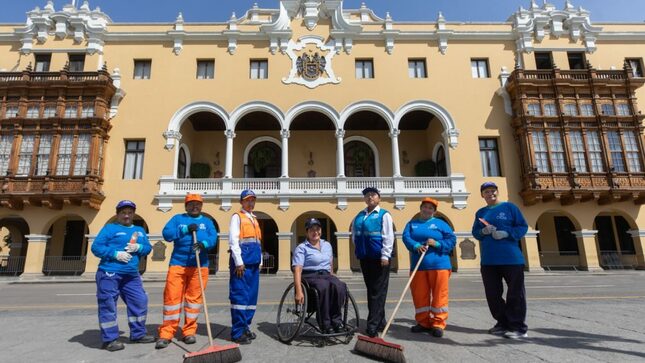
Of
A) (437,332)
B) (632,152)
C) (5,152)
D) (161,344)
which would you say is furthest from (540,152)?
(5,152)

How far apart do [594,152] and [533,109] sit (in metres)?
3.81

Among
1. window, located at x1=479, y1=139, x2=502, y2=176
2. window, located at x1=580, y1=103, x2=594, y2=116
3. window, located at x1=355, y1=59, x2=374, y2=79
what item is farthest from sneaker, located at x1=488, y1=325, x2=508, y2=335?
window, located at x1=580, y1=103, x2=594, y2=116

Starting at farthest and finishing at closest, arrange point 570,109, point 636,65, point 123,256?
point 636,65 → point 570,109 → point 123,256

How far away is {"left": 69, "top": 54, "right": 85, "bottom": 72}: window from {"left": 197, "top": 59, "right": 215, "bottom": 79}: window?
21.0ft

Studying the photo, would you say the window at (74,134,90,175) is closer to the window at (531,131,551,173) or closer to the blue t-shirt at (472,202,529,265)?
the blue t-shirt at (472,202,529,265)

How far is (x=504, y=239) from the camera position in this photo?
17.3 feet

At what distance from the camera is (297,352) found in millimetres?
4332

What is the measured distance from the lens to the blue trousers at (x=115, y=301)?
15.1 feet

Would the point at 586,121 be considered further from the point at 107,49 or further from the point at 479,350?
the point at 107,49

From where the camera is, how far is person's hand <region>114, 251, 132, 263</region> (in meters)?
4.82

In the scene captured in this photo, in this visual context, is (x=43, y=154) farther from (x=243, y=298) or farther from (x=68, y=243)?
(x=243, y=298)

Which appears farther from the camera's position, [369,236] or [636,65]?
[636,65]

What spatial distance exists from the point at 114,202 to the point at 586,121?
25012 millimetres

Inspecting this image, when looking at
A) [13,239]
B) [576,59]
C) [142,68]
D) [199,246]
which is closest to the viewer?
[199,246]
